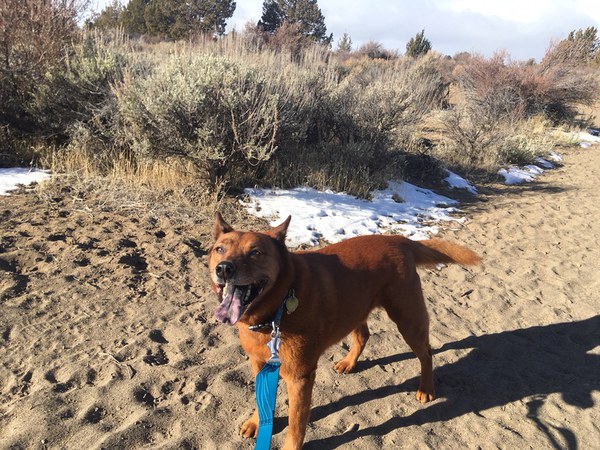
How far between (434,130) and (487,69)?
6337 millimetres

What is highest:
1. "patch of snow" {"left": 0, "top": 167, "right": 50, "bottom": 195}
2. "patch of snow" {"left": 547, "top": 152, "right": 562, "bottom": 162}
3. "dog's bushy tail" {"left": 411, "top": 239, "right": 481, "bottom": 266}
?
"dog's bushy tail" {"left": 411, "top": 239, "right": 481, "bottom": 266}

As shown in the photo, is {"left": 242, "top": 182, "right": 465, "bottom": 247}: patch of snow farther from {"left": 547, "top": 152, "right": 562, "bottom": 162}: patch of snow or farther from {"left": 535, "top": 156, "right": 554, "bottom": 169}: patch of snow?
{"left": 547, "top": 152, "right": 562, "bottom": 162}: patch of snow

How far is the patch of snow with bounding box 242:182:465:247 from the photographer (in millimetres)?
6086

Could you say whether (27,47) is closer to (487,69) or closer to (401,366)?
(401,366)

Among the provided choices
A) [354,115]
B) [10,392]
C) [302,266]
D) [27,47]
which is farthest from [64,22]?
[302,266]

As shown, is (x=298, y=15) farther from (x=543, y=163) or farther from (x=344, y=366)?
(x=344, y=366)

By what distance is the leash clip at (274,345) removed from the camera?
7.55 ft

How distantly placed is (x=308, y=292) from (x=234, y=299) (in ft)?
1.63

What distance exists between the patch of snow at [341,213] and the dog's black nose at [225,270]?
3.40m

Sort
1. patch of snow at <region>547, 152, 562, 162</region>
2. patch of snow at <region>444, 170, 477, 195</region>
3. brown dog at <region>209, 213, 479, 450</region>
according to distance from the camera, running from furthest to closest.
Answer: patch of snow at <region>547, 152, 562, 162</region>
patch of snow at <region>444, 170, 477, 195</region>
brown dog at <region>209, 213, 479, 450</region>

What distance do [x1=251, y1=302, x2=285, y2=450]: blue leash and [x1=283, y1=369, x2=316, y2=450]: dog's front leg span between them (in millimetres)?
142

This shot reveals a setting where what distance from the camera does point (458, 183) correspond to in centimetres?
965

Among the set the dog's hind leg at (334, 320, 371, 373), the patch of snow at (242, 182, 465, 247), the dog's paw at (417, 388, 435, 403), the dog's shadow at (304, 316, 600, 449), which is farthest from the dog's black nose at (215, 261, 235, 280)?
the patch of snow at (242, 182, 465, 247)

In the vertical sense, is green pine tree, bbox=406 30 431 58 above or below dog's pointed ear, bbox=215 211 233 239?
above
